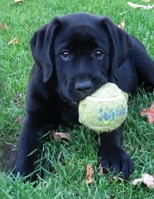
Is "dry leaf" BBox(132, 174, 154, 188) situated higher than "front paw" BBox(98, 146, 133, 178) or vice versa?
"dry leaf" BBox(132, 174, 154, 188)

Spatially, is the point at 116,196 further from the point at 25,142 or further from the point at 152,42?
the point at 152,42

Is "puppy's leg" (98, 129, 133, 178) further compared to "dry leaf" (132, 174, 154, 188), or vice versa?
"puppy's leg" (98, 129, 133, 178)

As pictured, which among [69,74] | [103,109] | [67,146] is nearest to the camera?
[103,109]

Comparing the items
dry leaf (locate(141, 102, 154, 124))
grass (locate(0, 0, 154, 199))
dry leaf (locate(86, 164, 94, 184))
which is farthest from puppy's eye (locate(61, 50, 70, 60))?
dry leaf (locate(141, 102, 154, 124))

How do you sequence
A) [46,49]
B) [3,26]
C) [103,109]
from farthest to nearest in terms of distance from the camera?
[3,26], [46,49], [103,109]

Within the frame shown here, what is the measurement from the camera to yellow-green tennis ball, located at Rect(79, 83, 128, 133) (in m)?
2.24

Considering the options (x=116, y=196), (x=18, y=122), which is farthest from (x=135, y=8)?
(x=116, y=196)

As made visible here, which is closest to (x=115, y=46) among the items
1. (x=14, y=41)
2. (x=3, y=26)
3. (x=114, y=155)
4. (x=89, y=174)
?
(x=114, y=155)

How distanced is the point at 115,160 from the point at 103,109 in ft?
1.19

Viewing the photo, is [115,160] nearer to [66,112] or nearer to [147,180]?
[147,180]

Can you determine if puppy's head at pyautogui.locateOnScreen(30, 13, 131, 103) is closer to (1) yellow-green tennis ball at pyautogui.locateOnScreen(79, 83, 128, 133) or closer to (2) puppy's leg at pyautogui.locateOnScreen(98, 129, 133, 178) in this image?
(1) yellow-green tennis ball at pyautogui.locateOnScreen(79, 83, 128, 133)

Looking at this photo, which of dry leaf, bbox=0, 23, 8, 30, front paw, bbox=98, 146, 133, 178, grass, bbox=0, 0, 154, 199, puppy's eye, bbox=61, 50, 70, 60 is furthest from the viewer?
dry leaf, bbox=0, 23, 8, 30

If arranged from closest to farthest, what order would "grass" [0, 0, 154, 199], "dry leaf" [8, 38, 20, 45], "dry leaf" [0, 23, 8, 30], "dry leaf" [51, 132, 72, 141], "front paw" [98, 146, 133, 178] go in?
"grass" [0, 0, 154, 199] → "front paw" [98, 146, 133, 178] → "dry leaf" [51, 132, 72, 141] → "dry leaf" [8, 38, 20, 45] → "dry leaf" [0, 23, 8, 30]

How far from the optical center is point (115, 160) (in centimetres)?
243
